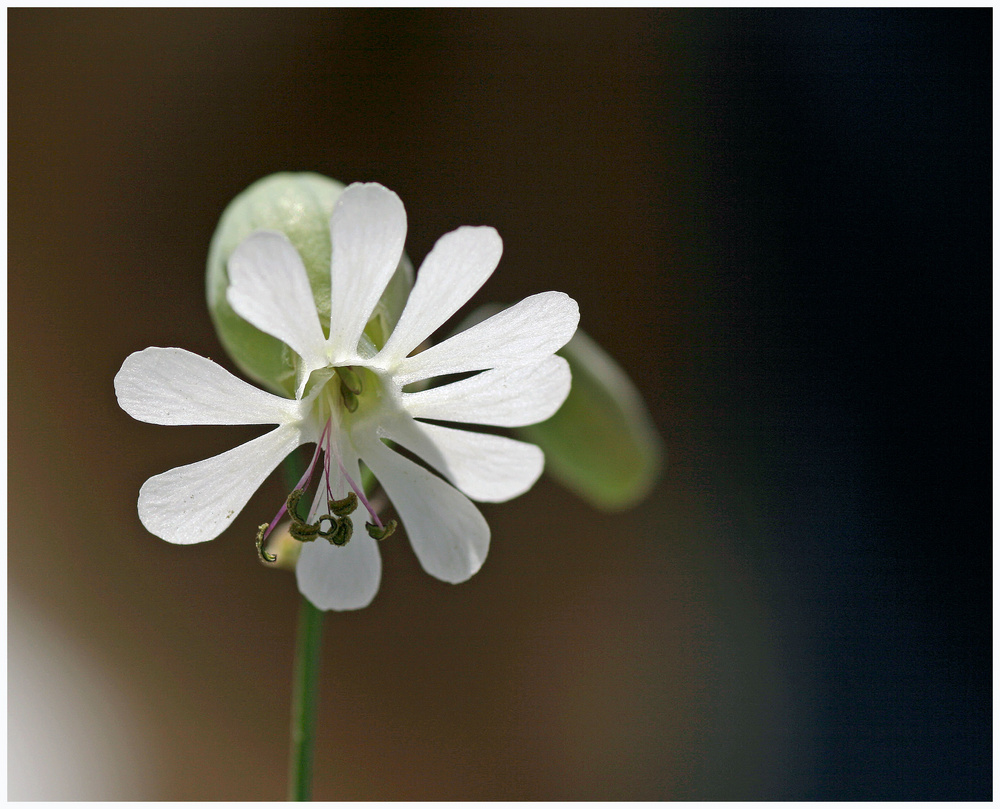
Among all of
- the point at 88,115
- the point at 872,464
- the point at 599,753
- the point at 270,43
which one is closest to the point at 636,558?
the point at 599,753

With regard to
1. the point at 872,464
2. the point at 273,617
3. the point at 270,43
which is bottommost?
the point at 273,617

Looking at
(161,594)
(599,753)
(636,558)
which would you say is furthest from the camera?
(636,558)

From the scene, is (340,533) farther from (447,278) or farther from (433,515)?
(447,278)

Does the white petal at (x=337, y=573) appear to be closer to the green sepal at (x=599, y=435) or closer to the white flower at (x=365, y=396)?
the white flower at (x=365, y=396)

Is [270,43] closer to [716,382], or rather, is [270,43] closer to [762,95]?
[762,95]

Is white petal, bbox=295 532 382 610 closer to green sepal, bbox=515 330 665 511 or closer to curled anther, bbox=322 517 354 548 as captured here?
curled anther, bbox=322 517 354 548

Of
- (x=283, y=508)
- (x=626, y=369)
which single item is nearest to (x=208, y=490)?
(x=283, y=508)

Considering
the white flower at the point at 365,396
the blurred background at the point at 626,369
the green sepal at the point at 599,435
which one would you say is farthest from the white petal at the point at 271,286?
the blurred background at the point at 626,369
